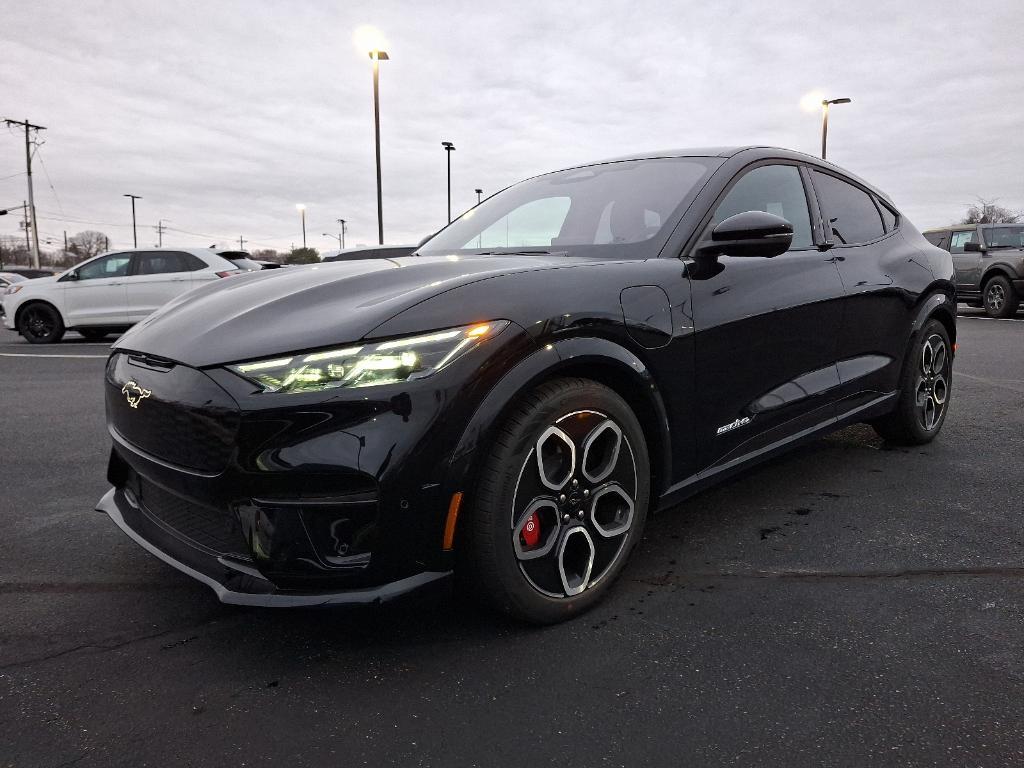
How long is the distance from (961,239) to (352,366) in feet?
53.9

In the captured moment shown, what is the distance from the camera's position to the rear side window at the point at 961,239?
14570 mm

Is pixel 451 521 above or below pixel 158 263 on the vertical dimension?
below

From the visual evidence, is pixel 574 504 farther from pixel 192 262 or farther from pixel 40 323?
pixel 40 323

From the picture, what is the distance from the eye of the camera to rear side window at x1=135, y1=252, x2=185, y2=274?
1205 cm

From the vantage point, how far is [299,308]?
2.10 metres

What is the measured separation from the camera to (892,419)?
4.10 metres

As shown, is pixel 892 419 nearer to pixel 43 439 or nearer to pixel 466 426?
pixel 466 426

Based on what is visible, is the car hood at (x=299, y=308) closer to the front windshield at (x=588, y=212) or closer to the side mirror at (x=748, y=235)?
the front windshield at (x=588, y=212)

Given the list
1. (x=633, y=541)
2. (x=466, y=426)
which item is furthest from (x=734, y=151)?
(x=466, y=426)

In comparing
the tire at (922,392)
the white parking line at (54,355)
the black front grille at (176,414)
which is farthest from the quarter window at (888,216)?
the white parking line at (54,355)

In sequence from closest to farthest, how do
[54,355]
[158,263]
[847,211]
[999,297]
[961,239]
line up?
1. [847,211]
2. [54,355]
3. [158,263]
4. [999,297]
5. [961,239]

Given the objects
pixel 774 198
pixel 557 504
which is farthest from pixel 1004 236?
pixel 557 504

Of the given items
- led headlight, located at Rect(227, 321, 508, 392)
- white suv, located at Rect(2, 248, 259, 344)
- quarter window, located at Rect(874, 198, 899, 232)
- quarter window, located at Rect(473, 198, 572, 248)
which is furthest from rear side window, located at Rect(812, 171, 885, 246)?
white suv, located at Rect(2, 248, 259, 344)

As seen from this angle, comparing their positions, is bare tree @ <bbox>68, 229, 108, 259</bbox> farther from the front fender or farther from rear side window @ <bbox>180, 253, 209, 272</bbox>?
the front fender
